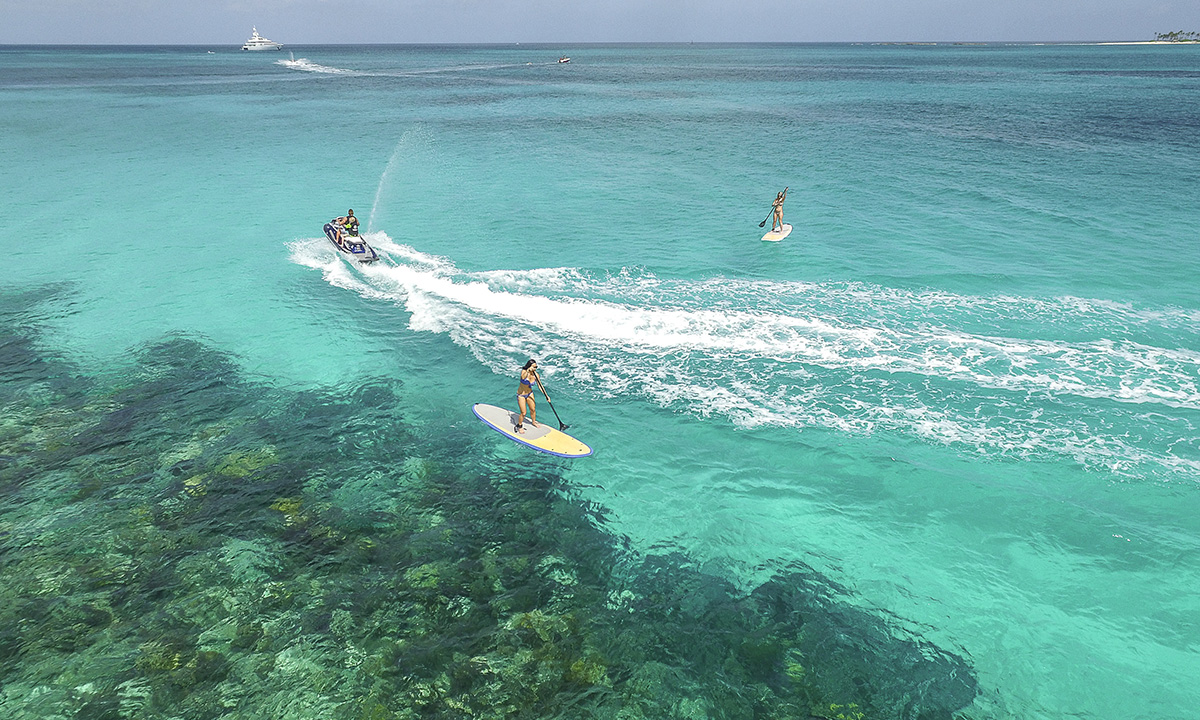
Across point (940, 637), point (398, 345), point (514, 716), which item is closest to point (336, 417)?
point (398, 345)

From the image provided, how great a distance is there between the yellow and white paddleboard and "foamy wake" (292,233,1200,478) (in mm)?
3078

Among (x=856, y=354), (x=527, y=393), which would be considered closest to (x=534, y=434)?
(x=527, y=393)

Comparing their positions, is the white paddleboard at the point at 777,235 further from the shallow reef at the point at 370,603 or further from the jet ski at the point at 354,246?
the shallow reef at the point at 370,603

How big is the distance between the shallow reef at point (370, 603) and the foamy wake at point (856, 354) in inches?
275

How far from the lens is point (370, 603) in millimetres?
A: 13867

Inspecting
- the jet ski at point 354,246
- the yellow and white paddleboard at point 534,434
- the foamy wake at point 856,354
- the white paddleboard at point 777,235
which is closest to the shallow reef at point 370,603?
the yellow and white paddleboard at point 534,434

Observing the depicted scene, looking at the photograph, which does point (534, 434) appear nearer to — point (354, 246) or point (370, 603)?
point (370, 603)

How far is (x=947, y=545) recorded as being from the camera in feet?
52.3

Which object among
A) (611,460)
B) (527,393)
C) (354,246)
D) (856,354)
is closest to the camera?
(611,460)

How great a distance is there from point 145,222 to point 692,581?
41480 millimetres

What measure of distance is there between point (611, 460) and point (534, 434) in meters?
2.47

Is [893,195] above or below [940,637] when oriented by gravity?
above

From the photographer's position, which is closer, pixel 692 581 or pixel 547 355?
pixel 692 581

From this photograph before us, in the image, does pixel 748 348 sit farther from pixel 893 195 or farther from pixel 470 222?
pixel 893 195
